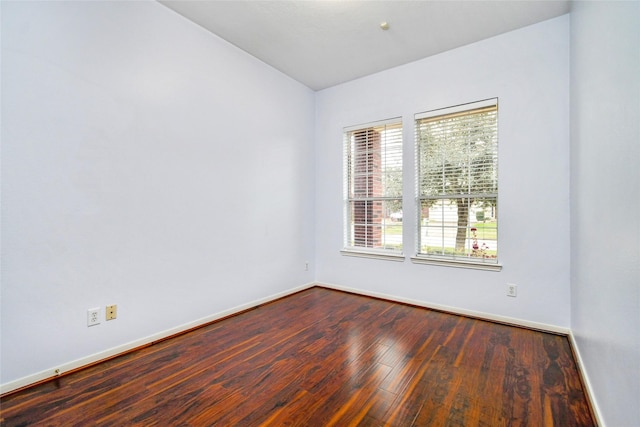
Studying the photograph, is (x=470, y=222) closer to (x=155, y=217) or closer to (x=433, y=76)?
(x=433, y=76)

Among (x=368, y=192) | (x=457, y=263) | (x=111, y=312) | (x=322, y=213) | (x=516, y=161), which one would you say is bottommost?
(x=111, y=312)

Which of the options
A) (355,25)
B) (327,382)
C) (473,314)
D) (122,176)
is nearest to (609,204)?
(327,382)

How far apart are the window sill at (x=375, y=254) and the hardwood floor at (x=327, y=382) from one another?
965 millimetres

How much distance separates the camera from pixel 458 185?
3.32 meters

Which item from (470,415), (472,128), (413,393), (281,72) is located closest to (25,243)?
(413,393)

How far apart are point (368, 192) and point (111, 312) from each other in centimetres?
312

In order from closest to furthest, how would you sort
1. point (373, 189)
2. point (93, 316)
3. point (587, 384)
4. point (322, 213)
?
1. point (587, 384)
2. point (93, 316)
3. point (373, 189)
4. point (322, 213)

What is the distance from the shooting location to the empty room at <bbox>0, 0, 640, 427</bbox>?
1.68m

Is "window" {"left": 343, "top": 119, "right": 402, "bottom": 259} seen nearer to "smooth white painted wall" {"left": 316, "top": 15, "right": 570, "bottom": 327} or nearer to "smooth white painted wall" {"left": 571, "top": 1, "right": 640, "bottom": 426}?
"smooth white painted wall" {"left": 316, "top": 15, "right": 570, "bottom": 327}

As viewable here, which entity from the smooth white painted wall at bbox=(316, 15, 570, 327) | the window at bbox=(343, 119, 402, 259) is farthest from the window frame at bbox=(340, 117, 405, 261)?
the smooth white painted wall at bbox=(316, 15, 570, 327)

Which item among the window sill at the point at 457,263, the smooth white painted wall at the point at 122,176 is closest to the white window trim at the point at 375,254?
the window sill at the point at 457,263

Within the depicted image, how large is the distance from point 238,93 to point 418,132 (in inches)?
86.0

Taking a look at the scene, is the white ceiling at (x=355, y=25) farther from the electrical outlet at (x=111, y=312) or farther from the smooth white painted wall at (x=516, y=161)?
the electrical outlet at (x=111, y=312)

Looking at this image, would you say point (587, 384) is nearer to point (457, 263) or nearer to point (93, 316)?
point (457, 263)
